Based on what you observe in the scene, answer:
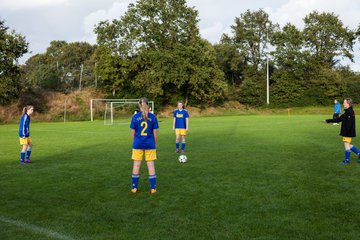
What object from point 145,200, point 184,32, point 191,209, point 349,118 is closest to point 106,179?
point 145,200

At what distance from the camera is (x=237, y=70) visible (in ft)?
227

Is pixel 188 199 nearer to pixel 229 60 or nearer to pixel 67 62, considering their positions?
pixel 229 60

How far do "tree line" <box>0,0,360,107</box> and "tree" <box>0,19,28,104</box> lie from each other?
0.10 m

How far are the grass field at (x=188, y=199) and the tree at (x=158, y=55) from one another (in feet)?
130

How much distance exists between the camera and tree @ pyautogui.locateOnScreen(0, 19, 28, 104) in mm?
39125

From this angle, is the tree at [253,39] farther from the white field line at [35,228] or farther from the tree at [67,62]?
the white field line at [35,228]

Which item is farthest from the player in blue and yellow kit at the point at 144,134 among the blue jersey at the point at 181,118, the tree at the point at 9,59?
the tree at the point at 9,59

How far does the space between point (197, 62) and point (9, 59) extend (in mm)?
25673

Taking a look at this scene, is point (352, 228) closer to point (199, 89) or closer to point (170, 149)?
point (170, 149)

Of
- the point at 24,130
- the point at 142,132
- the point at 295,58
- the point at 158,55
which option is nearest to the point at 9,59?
the point at 158,55

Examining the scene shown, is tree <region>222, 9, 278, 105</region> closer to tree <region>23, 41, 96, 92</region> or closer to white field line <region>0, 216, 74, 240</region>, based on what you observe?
tree <region>23, 41, 96, 92</region>

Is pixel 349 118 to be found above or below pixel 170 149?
above

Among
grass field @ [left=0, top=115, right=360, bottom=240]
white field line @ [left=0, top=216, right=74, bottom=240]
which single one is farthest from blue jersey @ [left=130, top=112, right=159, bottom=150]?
white field line @ [left=0, top=216, right=74, bottom=240]

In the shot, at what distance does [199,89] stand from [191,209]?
48129 mm
